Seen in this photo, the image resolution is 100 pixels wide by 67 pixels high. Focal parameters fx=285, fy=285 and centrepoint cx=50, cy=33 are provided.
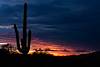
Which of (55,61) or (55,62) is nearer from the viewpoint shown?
(55,62)

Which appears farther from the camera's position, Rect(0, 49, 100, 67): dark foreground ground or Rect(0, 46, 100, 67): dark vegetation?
Rect(0, 46, 100, 67): dark vegetation

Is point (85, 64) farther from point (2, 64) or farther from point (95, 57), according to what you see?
point (2, 64)

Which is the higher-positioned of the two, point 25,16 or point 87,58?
point 25,16

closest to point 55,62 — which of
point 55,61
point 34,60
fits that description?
point 55,61

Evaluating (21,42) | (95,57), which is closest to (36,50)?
(21,42)

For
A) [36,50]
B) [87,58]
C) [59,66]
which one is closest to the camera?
[59,66]

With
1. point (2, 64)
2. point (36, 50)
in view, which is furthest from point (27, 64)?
point (36, 50)

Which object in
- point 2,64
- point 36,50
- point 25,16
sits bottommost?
point 36,50

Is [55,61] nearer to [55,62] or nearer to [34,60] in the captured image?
[55,62]

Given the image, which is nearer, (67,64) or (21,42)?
(67,64)

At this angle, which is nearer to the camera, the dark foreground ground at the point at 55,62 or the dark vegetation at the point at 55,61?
the dark foreground ground at the point at 55,62

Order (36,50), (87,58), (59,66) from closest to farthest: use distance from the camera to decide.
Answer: (59,66), (87,58), (36,50)

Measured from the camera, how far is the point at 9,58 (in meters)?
24.8

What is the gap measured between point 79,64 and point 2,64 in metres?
6.23
